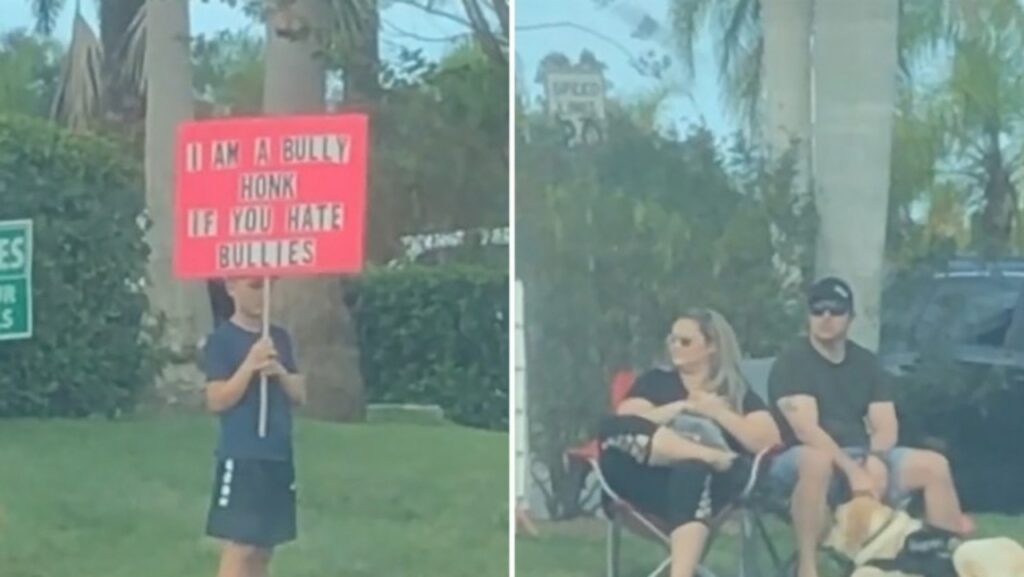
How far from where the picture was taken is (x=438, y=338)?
201 inches

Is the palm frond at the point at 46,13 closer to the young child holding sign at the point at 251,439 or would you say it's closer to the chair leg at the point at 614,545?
the young child holding sign at the point at 251,439

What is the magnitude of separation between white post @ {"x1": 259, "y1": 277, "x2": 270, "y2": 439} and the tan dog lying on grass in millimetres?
1353

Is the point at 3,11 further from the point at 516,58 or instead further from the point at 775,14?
the point at 775,14

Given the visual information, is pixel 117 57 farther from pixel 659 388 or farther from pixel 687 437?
pixel 687 437

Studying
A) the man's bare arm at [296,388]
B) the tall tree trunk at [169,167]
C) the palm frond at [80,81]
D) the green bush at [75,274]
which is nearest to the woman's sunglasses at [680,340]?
the man's bare arm at [296,388]

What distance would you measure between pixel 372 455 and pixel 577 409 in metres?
0.49

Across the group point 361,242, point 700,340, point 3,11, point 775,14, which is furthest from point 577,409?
point 3,11

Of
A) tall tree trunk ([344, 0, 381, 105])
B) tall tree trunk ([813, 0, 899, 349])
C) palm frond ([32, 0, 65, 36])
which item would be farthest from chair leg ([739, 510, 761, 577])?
palm frond ([32, 0, 65, 36])

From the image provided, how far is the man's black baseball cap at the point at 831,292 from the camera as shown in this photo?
4.86 m

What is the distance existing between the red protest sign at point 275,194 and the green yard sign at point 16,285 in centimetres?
47

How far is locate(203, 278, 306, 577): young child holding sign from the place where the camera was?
5.19 m

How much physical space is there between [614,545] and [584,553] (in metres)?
0.07

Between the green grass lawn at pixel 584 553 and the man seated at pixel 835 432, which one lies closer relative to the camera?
the man seated at pixel 835 432

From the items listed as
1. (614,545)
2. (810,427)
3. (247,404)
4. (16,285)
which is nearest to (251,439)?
(247,404)
